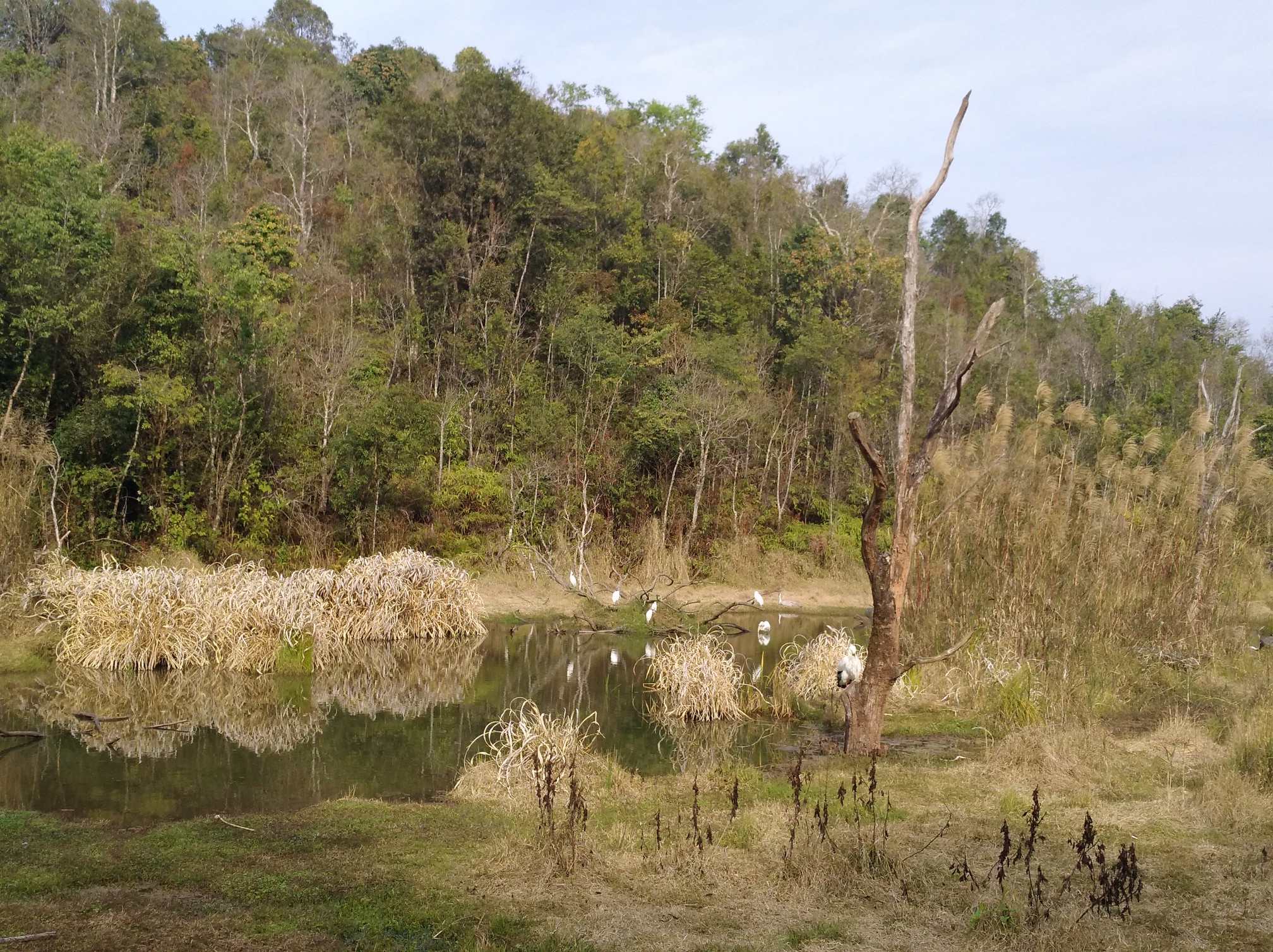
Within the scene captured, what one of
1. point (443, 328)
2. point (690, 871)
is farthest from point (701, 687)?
point (443, 328)

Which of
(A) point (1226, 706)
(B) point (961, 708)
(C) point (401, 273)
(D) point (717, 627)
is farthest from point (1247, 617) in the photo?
(C) point (401, 273)

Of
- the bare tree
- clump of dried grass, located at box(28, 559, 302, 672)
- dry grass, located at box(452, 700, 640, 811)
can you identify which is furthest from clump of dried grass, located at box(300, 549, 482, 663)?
the bare tree

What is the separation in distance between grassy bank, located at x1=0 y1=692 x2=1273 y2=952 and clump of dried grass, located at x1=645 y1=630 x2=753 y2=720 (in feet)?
9.33

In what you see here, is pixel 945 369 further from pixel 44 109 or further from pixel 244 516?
pixel 44 109

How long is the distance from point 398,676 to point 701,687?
4.44m

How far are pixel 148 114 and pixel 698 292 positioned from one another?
20745mm

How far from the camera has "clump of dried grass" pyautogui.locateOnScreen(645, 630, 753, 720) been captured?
11.1 metres

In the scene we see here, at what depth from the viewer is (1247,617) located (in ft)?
44.9

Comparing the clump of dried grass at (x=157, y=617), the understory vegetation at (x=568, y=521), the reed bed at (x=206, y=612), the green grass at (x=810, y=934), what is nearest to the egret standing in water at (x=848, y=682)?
the understory vegetation at (x=568, y=521)

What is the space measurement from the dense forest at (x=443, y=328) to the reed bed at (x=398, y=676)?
14.8 ft

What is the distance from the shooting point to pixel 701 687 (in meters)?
11.1

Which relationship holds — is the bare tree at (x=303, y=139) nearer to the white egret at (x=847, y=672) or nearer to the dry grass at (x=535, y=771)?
the dry grass at (x=535, y=771)

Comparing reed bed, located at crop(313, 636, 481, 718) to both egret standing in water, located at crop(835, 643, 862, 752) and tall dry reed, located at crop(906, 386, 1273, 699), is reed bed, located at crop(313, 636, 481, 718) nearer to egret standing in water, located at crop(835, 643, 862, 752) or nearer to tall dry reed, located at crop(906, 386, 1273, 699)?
egret standing in water, located at crop(835, 643, 862, 752)

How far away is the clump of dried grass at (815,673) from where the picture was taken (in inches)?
462
